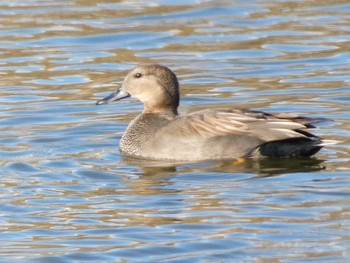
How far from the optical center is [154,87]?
12.9 meters

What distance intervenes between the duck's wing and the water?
0.27 metres

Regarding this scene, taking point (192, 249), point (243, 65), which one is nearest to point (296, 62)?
point (243, 65)

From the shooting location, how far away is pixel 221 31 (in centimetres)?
1828

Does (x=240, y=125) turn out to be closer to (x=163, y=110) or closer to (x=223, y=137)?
(x=223, y=137)

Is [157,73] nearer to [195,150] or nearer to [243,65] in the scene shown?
[195,150]

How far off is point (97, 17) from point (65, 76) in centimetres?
331

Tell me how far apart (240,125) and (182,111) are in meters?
2.32

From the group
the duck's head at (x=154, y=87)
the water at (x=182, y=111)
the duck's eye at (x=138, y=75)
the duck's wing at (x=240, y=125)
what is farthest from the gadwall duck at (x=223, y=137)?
the duck's eye at (x=138, y=75)

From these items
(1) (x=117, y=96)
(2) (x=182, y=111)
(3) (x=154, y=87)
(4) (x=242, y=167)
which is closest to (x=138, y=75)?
(3) (x=154, y=87)

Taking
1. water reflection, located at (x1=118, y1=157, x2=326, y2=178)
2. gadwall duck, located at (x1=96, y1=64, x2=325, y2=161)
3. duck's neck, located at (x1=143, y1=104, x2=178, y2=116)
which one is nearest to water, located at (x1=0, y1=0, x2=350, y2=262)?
water reflection, located at (x1=118, y1=157, x2=326, y2=178)

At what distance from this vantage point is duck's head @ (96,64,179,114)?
12.8 meters

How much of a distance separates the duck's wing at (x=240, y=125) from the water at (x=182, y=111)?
273 millimetres

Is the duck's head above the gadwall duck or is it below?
above

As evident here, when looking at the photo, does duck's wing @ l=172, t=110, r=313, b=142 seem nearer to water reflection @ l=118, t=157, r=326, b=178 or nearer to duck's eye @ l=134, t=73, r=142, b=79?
water reflection @ l=118, t=157, r=326, b=178
